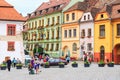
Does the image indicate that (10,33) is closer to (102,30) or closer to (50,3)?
(102,30)

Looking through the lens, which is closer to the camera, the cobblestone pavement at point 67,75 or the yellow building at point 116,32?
the cobblestone pavement at point 67,75

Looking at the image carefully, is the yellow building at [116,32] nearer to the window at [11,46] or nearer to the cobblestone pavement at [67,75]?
the window at [11,46]

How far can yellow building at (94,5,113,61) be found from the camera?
61.2 meters

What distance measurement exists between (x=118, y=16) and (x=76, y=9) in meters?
13.0

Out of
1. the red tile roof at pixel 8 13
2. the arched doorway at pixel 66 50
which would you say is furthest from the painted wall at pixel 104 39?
the red tile roof at pixel 8 13

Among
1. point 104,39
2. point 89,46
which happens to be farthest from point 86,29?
point 104,39

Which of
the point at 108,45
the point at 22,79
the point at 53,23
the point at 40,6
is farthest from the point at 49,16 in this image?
the point at 22,79

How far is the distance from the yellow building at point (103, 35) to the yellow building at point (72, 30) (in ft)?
20.6

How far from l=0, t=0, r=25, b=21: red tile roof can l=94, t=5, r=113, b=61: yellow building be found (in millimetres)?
14547

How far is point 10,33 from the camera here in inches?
2168

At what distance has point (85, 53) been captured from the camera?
67.0 meters

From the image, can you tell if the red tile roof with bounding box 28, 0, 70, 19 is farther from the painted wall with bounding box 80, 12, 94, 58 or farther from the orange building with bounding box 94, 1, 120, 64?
the orange building with bounding box 94, 1, 120, 64

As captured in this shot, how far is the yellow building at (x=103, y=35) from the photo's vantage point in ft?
201

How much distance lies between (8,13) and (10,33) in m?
3.08
